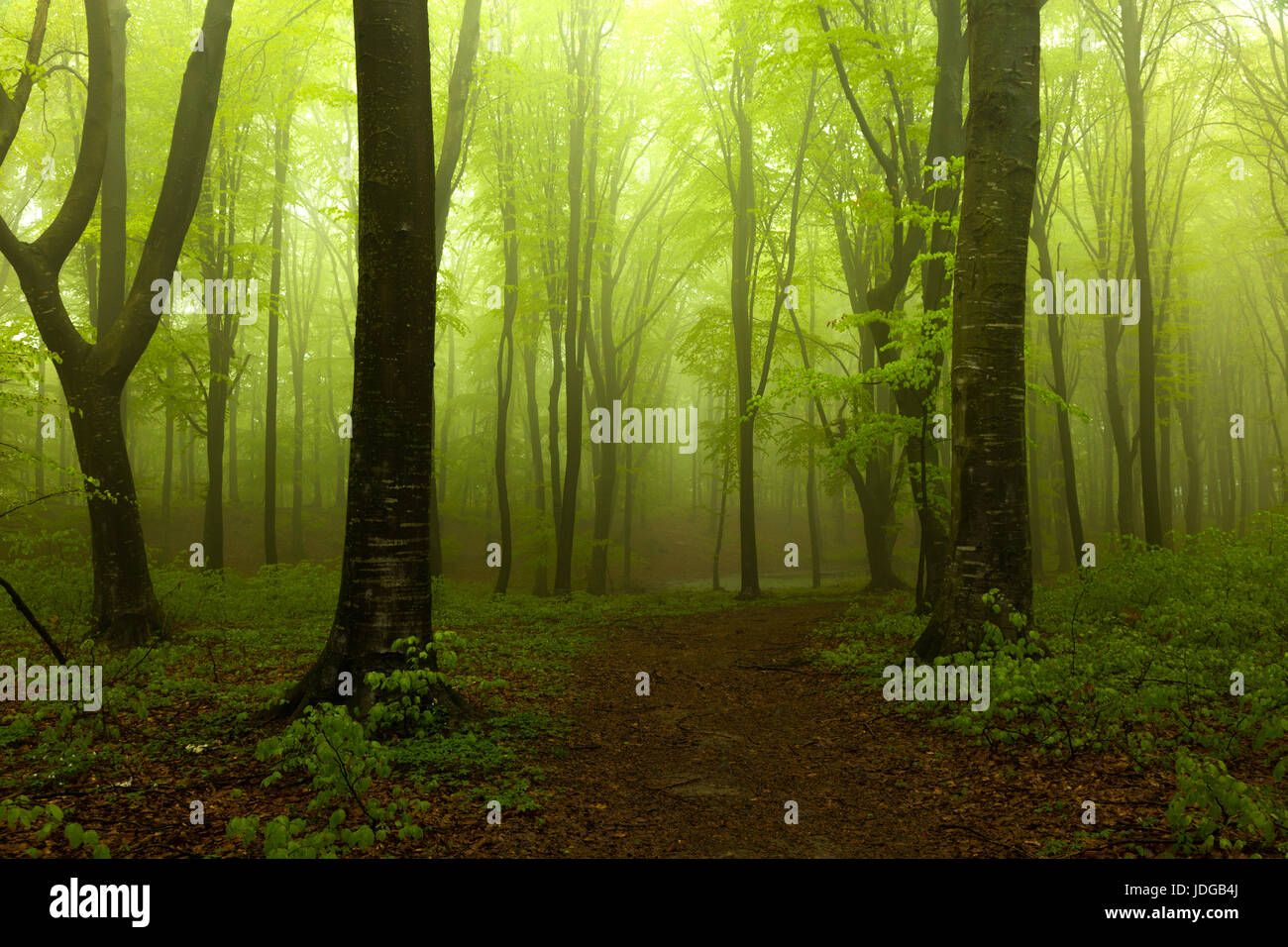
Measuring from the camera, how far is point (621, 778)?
4.91m

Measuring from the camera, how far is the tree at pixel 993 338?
6.52 meters

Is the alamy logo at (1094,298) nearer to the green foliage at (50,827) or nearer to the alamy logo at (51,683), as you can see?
the alamy logo at (51,683)

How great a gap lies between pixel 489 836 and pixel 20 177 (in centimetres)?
3216

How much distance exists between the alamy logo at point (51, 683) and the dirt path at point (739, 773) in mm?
3899

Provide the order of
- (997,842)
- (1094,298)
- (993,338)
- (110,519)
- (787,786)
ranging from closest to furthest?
(997,842), (787,786), (993,338), (110,519), (1094,298)

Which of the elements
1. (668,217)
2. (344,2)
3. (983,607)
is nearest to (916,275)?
(668,217)

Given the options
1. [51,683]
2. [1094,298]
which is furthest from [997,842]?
[1094,298]

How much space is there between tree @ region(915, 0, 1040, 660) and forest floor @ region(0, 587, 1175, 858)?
1.47 meters

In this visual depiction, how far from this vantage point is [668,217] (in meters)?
21.5

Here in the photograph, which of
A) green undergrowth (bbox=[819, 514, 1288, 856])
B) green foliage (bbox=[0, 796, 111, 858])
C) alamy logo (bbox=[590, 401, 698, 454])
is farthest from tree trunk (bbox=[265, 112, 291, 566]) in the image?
green undergrowth (bbox=[819, 514, 1288, 856])

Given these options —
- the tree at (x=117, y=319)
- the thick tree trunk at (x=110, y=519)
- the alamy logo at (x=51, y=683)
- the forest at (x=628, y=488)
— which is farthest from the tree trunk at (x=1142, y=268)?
the thick tree trunk at (x=110, y=519)

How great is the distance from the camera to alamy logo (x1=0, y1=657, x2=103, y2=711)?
227 inches
